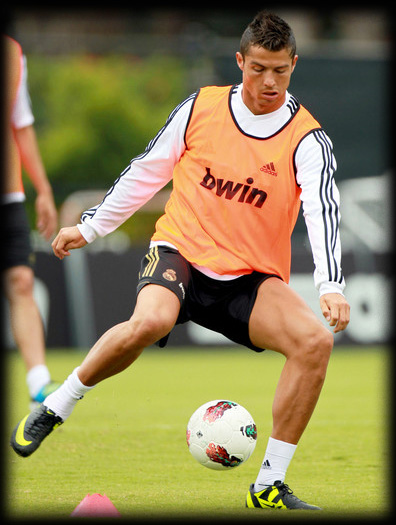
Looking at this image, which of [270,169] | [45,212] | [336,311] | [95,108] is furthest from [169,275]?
[95,108]

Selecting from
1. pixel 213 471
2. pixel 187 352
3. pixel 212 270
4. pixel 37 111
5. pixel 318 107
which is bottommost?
pixel 37 111

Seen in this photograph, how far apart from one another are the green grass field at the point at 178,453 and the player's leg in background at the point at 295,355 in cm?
39

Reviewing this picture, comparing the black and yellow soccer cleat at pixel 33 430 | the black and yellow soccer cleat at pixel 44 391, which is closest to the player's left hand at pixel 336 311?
the black and yellow soccer cleat at pixel 33 430

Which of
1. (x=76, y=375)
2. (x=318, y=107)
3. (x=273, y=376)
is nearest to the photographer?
(x=76, y=375)

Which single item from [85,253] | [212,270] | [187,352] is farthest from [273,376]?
[212,270]

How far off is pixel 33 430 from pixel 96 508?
3.44 feet

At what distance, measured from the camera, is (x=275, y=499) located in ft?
16.6

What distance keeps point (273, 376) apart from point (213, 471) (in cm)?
586

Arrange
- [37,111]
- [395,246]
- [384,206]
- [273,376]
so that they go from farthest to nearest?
[37,111]
[384,206]
[273,376]
[395,246]

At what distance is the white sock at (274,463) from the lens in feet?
17.0

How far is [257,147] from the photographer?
5539 mm

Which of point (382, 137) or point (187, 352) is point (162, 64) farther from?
point (187, 352)

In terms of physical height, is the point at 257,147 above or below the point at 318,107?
above

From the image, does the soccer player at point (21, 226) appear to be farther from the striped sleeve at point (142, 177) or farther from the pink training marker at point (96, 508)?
the pink training marker at point (96, 508)
